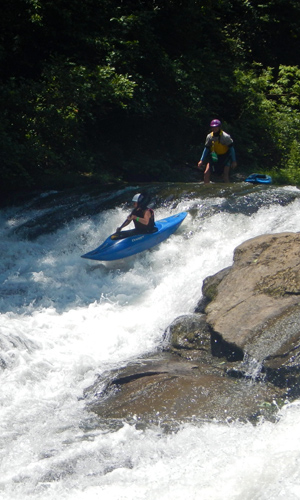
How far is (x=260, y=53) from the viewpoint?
17.2m

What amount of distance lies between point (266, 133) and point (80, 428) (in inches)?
407

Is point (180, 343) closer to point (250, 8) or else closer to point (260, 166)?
point (260, 166)

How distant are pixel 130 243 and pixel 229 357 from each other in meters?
2.96

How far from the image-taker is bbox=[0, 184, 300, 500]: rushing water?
374 cm

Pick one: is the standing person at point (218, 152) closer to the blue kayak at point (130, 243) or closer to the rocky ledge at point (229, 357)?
the blue kayak at point (130, 243)

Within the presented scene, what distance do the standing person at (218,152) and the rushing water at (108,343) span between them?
75cm

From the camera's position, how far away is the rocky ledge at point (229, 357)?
15.5ft

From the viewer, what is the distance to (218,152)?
10.1 meters

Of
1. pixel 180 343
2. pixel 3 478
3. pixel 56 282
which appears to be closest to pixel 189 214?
pixel 56 282

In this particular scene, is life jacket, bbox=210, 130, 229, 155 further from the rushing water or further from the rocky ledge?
the rocky ledge

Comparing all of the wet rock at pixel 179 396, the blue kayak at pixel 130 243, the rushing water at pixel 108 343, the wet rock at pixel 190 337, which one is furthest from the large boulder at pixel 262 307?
the blue kayak at pixel 130 243

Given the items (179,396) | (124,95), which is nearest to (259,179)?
(124,95)

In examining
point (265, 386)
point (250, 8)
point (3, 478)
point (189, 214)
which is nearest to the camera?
point (3, 478)

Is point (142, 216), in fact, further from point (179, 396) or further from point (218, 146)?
point (179, 396)
